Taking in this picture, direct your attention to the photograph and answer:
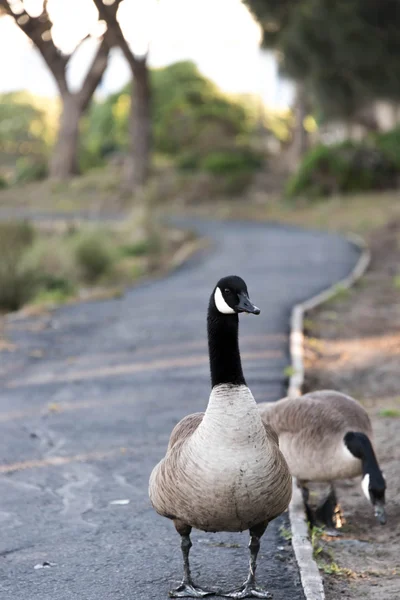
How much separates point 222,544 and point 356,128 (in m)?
51.0

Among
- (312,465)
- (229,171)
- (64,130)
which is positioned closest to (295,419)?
(312,465)

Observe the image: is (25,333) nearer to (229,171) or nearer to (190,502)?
(190,502)

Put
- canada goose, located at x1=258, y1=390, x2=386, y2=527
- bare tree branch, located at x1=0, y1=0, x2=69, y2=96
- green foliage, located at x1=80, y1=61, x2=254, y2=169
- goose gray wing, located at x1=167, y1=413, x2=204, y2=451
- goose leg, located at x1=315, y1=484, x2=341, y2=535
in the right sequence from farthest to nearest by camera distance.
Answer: green foliage, located at x1=80, y1=61, x2=254, y2=169, bare tree branch, located at x1=0, y1=0, x2=69, y2=96, goose leg, located at x1=315, y1=484, x2=341, y2=535, canada goose, located at x1=258, y1=390, x2=386, y2=527, goose gray wing, located at x1=167, y1=413, x2=204, y2=451

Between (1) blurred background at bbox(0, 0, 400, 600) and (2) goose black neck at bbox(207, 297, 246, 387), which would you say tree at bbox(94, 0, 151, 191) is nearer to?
(1) blurred background at bbox(0, 0, 400, 600)

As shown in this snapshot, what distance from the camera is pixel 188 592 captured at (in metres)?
5.06

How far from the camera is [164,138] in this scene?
5216 centimetres

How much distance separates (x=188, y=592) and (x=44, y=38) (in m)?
42.6

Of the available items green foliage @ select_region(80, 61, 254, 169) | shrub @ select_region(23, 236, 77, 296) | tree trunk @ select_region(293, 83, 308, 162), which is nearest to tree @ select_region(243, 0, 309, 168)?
shrub @ select_region(23, 236, 77, 296)

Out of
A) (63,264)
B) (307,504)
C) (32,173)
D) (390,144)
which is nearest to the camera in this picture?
(307,504)

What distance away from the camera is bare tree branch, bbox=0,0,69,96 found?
42094mm

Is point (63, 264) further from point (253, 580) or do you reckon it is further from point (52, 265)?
point (253, 580)

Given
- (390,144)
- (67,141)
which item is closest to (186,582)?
(390,144)

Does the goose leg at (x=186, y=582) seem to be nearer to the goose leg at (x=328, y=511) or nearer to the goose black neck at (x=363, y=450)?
the goose black neck at (x=363, y=450)

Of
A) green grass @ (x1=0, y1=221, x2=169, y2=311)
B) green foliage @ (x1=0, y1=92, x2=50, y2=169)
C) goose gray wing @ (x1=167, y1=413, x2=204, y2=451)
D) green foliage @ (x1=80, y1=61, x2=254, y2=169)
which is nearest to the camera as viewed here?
goose gray wing @ (x1=167, y1=413, x2=204, y2=451)
